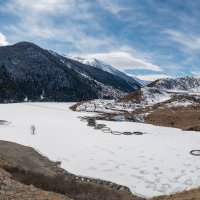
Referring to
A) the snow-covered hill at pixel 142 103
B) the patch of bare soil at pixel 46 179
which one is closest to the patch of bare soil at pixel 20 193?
the patch of bare soil at pixel 46 179

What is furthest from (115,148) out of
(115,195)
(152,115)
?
(152,115)

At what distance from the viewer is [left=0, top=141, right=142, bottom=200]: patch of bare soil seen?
21.9 m

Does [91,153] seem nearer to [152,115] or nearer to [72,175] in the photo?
[72,175]

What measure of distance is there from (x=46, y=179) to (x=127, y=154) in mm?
19482

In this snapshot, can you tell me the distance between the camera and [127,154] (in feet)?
145

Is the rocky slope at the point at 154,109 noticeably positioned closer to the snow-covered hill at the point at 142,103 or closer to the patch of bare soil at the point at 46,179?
Answer: the snow-covered hill at the point at 142,103

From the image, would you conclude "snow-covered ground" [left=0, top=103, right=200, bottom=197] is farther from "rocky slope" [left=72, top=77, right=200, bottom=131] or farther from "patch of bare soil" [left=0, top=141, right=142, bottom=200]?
"rocky slope" [left=72, top=77, right=200, bottom=131]

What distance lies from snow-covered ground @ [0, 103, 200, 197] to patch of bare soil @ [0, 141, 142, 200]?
5.19 feet

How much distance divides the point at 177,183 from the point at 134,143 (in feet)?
66.0

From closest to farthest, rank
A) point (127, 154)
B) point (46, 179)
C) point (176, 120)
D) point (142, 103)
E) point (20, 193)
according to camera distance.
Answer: point (20, 193), point (46, 179), point (127, 154), point (176, 120), point (142, 103)

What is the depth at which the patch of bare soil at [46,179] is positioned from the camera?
2194cm

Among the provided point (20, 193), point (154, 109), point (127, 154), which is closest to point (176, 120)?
point (154, 109)

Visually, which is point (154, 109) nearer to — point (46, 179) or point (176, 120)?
point (176, 120)

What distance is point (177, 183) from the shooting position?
106ft
